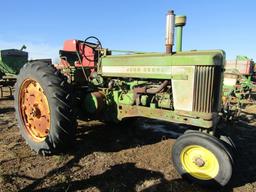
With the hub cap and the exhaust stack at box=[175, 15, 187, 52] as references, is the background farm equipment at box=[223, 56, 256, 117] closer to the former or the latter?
the exhaust stack at box=[175, 15, 187, 52]

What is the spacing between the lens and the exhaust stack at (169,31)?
410cm

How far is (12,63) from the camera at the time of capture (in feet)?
38.9

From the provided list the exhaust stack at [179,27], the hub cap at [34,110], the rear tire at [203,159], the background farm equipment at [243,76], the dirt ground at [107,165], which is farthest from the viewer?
the background farm equipment at [243,76]

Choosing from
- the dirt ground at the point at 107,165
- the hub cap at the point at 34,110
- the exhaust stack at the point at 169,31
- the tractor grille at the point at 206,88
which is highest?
the exhaust stack at the point at 169,31

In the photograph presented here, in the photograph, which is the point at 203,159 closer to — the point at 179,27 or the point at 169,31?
the point at 169,31

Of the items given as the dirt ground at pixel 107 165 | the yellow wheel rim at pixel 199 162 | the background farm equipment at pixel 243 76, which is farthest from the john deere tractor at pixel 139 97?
the background farm equipment at pixel 243 76

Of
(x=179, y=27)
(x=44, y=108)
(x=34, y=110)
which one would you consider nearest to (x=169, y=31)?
(x=179, y=27)

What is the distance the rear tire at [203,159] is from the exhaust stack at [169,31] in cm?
140

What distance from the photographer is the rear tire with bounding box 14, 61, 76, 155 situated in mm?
4324

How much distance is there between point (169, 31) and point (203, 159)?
1985 millimetres

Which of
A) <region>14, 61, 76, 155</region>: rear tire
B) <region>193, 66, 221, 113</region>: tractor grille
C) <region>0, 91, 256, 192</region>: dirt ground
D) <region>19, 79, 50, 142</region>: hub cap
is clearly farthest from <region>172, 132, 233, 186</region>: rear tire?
<region>19, 79, 50, 142</region>: hub cap

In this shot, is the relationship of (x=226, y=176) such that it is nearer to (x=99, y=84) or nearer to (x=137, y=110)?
(x=137, y=110)

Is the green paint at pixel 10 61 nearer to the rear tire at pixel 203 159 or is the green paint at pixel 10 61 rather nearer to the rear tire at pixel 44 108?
the rear tire at pixel 44 108

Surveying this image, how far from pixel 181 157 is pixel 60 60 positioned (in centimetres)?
354
